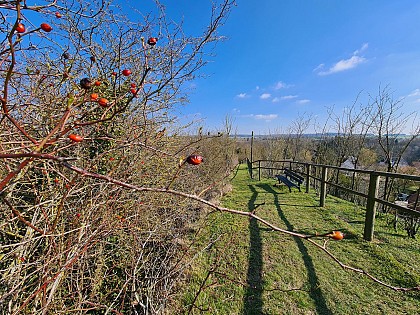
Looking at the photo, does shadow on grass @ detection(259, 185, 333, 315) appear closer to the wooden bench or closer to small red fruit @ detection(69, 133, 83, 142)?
small red fruit @ detection(69, 133, 83, 142)

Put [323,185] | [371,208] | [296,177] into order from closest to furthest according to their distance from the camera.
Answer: [371,208] < [323,185] < [296,177]

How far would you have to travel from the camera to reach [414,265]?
2.67 meters

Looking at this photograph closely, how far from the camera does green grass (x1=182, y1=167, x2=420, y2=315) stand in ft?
7.34

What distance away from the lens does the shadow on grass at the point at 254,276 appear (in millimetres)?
2264

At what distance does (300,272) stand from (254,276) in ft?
1.97

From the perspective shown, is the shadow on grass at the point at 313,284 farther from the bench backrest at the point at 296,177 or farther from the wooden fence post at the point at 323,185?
the bench backrest at the point at 296,177

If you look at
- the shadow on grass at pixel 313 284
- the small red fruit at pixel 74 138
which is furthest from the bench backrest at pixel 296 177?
the small red fruit at pixel 74 138

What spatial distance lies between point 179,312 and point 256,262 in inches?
50.2

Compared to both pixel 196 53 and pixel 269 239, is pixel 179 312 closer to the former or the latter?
pixel 269 239

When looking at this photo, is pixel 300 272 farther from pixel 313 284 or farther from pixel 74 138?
pixel 74 138

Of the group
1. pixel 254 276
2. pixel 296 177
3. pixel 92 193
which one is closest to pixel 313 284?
pixel 254 276

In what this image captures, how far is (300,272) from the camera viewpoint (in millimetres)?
2756

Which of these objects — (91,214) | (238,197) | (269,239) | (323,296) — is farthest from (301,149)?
(91,214)

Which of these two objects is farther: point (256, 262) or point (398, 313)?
point (256, 262)
